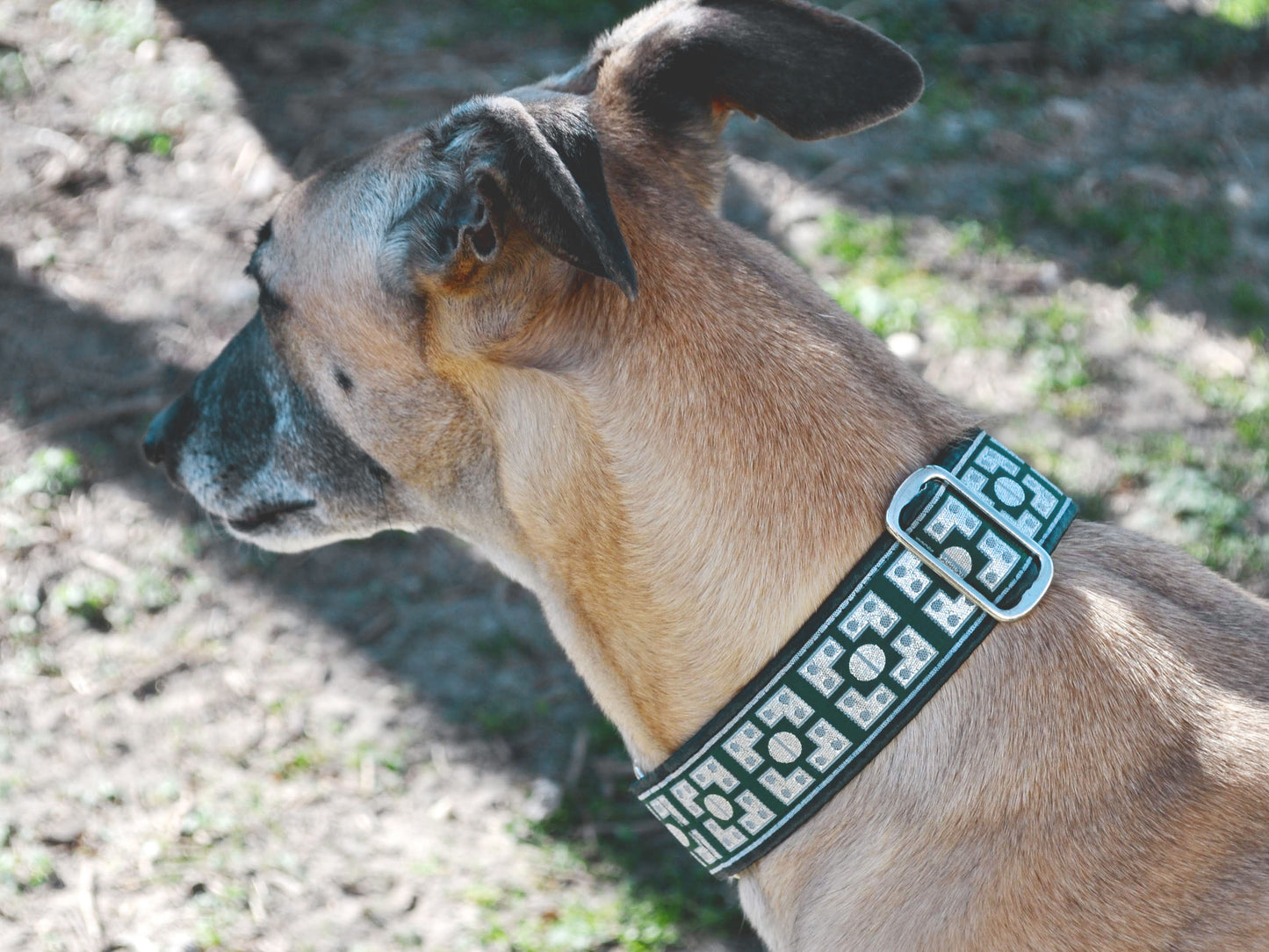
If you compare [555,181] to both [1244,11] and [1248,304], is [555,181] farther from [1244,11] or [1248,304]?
[1244,11]

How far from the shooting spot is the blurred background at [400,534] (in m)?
3.42

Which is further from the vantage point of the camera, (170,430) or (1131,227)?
(1131,227)

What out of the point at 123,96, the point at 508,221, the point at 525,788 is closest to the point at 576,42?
the point at 123,96

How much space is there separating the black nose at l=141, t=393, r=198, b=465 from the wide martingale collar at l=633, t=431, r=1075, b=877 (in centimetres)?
182

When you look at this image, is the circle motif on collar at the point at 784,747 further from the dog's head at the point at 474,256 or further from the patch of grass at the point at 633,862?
the patch of grass at the point at 633,862

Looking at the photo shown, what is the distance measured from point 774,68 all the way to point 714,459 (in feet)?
3.04

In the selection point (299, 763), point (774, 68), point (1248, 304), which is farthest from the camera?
point (1248, 304)

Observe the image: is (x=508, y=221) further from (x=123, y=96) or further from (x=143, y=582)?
(x=123, y=96)

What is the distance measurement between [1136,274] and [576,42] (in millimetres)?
3524

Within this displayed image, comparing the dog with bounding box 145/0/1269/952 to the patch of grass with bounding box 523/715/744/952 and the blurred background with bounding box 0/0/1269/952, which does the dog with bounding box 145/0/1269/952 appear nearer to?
the patch of grass with bounding box 523/715/744/952

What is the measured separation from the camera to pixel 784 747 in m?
1.97

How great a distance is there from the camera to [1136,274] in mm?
5258

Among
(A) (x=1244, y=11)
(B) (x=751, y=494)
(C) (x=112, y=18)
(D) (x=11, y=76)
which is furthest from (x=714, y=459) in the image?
(A) (x=1244, y=11)

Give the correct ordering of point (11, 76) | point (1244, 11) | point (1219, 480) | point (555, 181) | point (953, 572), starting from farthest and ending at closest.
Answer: point (1244, 11) < point (11, 76) < point (1219, 480) < point (953, 572) < point (555, 181)
